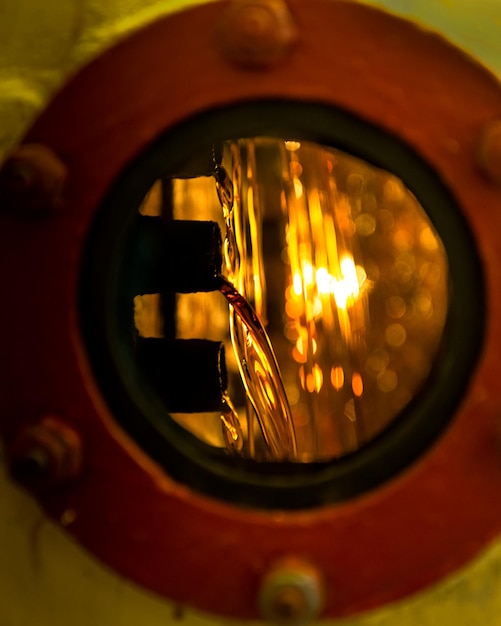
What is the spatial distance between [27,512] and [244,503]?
0.17 meters

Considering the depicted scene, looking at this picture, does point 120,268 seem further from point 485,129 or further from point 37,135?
point 485,129

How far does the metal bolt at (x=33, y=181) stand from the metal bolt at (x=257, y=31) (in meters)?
0.15

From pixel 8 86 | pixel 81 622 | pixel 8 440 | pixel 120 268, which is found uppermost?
pixel 8 86

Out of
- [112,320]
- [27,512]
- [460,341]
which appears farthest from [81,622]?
[460,341]

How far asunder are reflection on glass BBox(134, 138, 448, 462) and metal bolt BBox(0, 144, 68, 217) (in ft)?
1.25

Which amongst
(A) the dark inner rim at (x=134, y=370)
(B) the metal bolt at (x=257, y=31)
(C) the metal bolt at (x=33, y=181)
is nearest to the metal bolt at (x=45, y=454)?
(A) the dark inner rim at (x=134, y=370)

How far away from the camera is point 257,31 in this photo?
0.43 meters

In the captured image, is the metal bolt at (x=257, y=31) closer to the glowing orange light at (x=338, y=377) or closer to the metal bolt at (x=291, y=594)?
the metal bolt at (x=291, y=594)

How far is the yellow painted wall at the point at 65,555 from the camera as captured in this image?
0.48 m

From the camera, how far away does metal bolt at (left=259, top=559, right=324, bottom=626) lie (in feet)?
1.43

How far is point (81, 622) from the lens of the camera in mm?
491

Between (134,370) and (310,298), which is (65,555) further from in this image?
(310,298)

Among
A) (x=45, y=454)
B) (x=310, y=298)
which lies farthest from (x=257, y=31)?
(x=310, y=298)

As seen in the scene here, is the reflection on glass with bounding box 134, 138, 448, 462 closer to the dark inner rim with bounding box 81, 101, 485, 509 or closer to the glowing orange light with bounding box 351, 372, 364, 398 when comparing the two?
the glowing orange light with bounding box 351, 372, 364, 398
